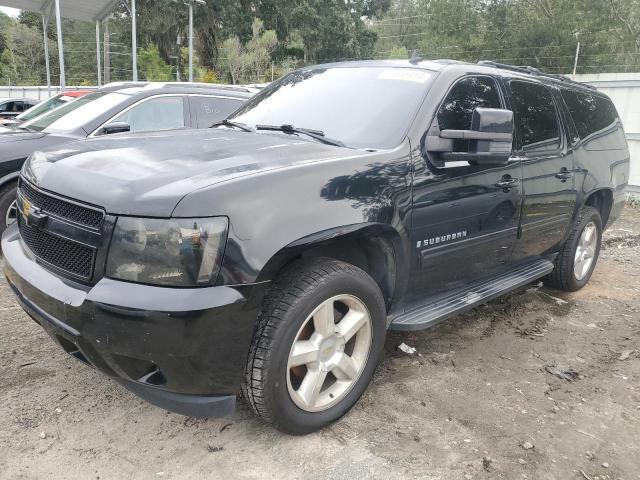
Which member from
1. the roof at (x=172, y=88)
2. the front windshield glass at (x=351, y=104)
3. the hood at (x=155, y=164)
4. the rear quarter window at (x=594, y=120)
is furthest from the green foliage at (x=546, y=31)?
the hood at (x=155, y=164)

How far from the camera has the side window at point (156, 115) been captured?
5.90m

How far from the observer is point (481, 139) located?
117 inches

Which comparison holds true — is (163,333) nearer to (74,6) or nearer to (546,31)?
(74,6)

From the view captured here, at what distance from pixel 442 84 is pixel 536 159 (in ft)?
3.55

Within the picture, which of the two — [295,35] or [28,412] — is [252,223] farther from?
Result: [295,35]

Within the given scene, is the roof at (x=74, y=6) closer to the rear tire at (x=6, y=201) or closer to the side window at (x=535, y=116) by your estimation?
the rear tire at (x=6, y=201)

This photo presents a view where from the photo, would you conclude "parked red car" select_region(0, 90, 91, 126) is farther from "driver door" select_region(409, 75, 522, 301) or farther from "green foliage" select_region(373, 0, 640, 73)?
"green foliage" select_region(373, 0, 640, 73)

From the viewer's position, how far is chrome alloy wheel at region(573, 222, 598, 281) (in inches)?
194

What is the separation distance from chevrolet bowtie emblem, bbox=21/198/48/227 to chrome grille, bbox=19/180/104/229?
0.02 meters

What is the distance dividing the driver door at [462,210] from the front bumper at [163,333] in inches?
46.4

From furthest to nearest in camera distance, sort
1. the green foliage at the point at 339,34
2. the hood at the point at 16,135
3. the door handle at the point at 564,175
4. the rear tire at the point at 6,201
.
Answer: the green foliage at the point at 339,34 → the hood at the point at 16,135 → the rear tire at the point at 6,201 → the door handle at the point at 564,175

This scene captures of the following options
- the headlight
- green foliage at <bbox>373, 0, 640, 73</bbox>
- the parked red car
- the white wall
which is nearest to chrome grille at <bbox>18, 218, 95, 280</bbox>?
the headlight

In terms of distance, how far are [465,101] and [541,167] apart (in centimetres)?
93

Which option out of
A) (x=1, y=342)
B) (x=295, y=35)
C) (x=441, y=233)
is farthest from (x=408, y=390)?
(x=295, y=35)
